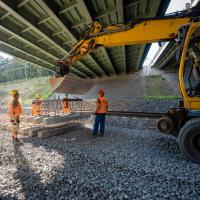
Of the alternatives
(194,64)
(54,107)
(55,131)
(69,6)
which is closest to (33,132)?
(55,131)

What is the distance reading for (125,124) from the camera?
27.3 ft

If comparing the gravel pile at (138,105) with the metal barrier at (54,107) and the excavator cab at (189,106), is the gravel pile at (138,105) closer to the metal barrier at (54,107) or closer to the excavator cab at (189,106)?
the metal barrier at (54,107)

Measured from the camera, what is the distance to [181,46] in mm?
4043

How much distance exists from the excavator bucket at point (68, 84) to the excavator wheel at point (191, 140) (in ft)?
16.5

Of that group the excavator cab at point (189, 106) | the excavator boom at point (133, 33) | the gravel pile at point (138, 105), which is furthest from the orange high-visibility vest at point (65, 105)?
the excavator cab at point (189, 106)

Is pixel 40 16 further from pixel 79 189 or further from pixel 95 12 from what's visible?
pixel 79 189

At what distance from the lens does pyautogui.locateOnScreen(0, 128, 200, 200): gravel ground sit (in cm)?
258

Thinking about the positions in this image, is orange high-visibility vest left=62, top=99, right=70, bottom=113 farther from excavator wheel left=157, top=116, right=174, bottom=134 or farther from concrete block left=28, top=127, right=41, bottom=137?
excavator wheel left=157, top=116, right=174, bottom=134

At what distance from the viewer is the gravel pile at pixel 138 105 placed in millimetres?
9625

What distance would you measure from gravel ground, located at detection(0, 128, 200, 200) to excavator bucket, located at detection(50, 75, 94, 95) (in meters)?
3.11

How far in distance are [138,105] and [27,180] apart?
8378 mm

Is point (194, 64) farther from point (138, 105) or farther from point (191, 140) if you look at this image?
point (138, 105)

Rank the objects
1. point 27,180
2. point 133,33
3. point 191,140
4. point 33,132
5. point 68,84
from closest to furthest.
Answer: point 27,180, point 191,140, point 133,33, point 33,132, point 68,84

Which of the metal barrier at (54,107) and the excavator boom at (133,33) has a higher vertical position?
the excavator boom at (133,33)
